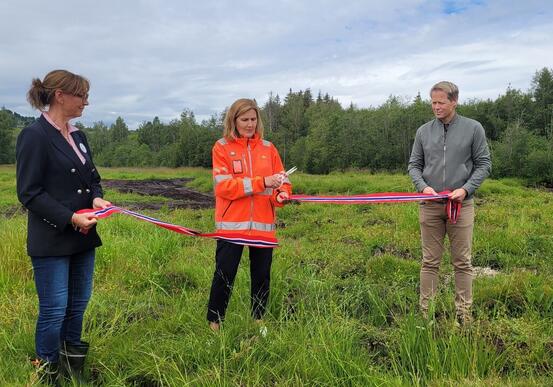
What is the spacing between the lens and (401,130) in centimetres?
5256

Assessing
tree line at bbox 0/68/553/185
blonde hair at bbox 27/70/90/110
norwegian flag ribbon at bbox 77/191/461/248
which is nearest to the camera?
blonde hair at bbox 27/70/90/110

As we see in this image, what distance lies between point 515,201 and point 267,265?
400 inches

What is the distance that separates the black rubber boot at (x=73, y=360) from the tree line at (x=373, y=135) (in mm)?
30123

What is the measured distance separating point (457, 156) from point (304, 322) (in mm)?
1907

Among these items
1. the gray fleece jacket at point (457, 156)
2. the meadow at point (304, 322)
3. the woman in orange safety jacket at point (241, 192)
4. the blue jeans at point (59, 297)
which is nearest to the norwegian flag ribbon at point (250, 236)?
the woman in orange safety jacket at point (241, 192)

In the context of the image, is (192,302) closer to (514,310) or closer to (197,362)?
(197,362)

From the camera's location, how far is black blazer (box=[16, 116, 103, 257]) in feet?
8.37

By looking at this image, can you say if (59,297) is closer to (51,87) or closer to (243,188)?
(51,87)

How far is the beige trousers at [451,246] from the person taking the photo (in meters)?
3.73

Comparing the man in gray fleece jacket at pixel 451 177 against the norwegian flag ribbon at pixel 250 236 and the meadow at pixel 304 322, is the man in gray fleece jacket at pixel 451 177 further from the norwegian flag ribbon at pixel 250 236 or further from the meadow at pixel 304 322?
the meadow at pixel 304 322

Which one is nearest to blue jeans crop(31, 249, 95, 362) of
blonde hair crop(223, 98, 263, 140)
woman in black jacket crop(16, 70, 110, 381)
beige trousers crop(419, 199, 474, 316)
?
woman in black jacket crop(16, 70, 110, 381)

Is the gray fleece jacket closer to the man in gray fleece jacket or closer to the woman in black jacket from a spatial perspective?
the man in gray fleece jacket

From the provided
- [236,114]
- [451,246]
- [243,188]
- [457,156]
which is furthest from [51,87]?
[451,246]

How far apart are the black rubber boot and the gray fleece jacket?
9.81ft
